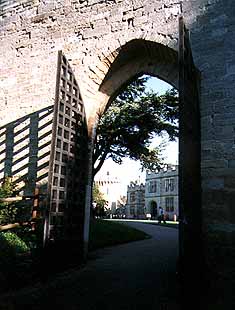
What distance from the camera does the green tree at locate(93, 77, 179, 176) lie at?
12.5 m

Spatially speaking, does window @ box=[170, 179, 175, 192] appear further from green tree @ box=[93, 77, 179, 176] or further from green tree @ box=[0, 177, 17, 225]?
green tree @ box=[0, 177, 17, 225]

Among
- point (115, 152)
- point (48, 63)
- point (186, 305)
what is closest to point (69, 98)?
point (48, 63)

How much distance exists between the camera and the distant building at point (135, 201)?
51.8m

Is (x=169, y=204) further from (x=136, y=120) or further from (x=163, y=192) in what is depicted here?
(x=136, y=120)

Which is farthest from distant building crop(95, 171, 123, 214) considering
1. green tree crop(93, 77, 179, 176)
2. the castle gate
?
the castle gate

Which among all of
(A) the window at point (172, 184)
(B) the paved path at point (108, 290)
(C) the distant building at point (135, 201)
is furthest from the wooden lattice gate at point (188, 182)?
(C) the distant building at point (135, 201)

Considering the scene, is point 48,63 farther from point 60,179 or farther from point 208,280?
point 208,280

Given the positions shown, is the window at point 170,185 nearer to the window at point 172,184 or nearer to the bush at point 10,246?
the window at point 172,184

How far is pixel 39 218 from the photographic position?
5.04 metres

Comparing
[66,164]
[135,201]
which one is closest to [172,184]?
[135,201]

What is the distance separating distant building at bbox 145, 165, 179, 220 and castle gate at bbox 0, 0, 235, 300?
3541cm

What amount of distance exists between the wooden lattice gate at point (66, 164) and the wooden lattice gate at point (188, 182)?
206 centimetres

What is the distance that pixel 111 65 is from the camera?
5816mm

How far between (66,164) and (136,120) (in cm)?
773
